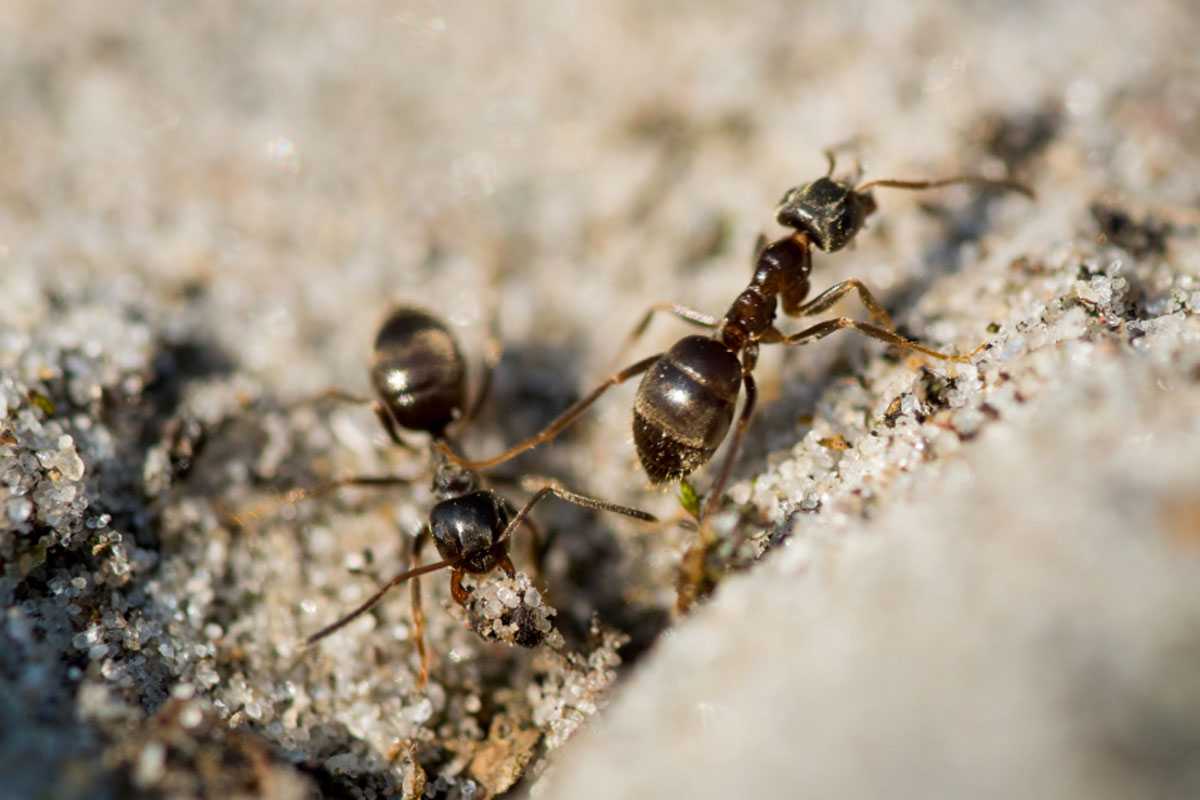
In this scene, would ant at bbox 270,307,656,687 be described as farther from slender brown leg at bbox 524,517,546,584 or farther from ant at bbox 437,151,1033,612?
ant at bbox 437,151,1033,612

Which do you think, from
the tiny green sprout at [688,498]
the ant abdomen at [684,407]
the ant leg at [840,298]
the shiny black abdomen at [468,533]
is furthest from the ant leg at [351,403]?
the ant leg at [840,298]

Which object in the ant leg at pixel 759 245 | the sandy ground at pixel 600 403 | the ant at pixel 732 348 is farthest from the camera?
the ant leg at pixel 759 245

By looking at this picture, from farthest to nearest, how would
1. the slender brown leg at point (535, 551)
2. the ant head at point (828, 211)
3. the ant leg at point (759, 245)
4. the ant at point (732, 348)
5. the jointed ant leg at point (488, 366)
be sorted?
the jointed ant leg at point (488, 366), the ant leg at point (759, 245), the ant head at point (828, 211), the slender brown leg at point (535, 551), the ant at point (732, 348)

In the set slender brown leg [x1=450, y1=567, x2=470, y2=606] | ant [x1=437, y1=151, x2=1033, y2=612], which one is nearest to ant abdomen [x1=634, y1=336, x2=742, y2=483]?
ant [x1=437, y1=151, x2=1033, y2=612]

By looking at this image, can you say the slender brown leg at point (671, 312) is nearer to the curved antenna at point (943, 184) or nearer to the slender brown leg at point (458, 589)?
the curved antenna at point (943, 184)

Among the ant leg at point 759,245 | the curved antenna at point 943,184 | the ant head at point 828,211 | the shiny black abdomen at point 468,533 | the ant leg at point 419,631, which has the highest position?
the curved antenna at point 943,184

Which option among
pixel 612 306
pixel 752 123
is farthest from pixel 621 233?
pixel 752 123

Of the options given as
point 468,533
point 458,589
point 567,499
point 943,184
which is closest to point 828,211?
point 943,184
